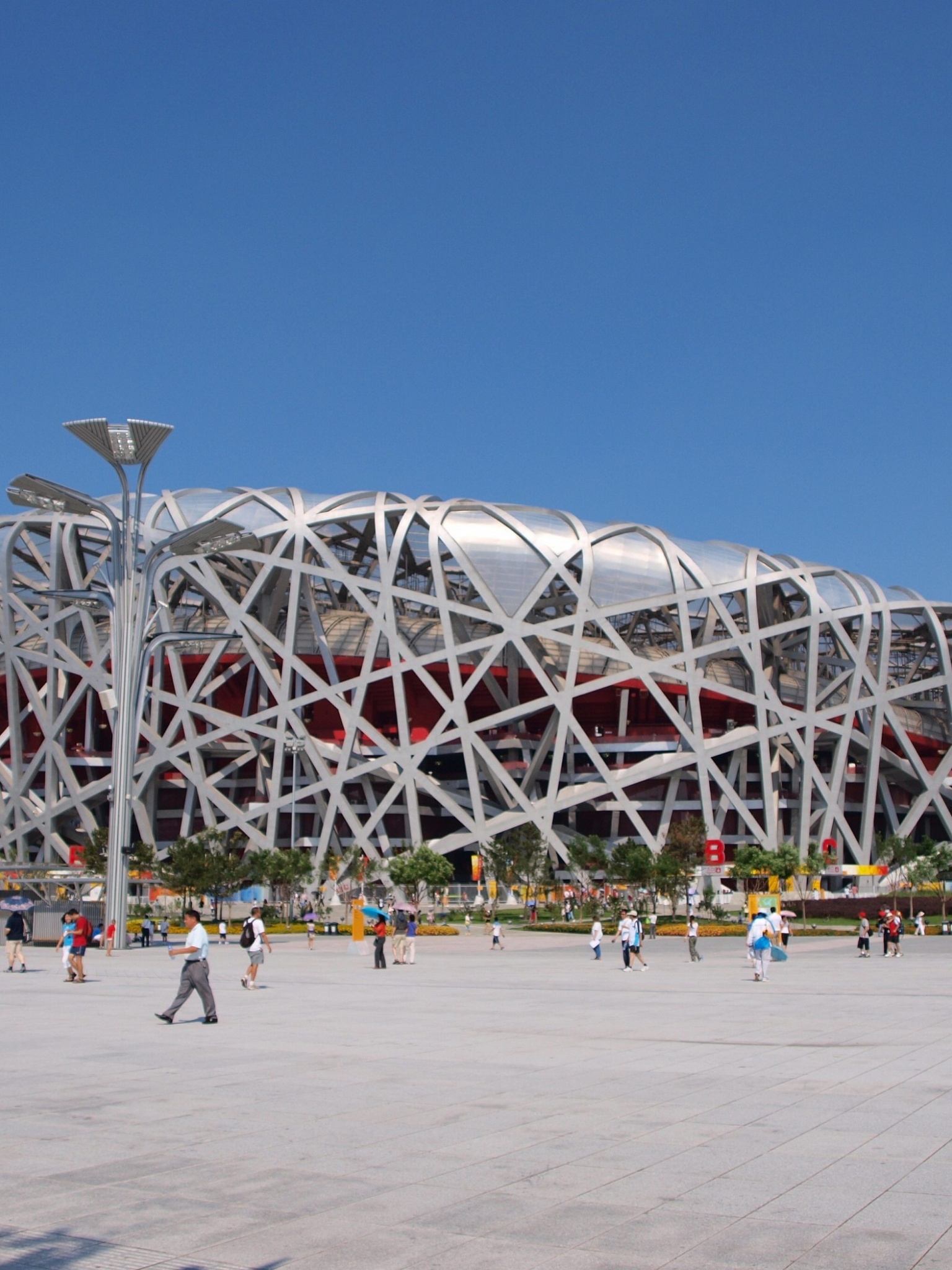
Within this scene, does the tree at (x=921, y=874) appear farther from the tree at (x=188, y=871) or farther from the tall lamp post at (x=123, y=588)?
the tall lamp post at (x=123, y=588)

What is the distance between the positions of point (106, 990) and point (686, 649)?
44.3 m

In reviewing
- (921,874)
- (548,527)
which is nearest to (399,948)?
(548,527)

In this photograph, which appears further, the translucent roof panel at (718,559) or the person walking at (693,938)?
the translucent roof panel at (718,559)

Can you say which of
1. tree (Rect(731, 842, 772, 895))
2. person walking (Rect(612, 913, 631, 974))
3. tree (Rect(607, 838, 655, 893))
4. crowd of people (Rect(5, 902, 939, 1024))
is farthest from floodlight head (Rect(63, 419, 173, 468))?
tree (Rect(731, 842, 772, 895))

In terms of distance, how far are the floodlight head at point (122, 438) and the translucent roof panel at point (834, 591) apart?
42.0 metres

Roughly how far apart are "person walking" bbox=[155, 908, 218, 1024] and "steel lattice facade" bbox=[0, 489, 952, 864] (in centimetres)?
4328

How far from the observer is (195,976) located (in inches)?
624

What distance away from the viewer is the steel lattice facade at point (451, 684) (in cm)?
6100

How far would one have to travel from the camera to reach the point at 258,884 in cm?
5334

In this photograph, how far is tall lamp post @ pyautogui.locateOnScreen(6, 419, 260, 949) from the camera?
→ 117ft

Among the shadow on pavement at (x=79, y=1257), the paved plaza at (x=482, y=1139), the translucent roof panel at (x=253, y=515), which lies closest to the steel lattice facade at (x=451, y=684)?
the translucent roof panel at (x=253, y=515)

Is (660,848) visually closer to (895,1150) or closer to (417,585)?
(417,585)

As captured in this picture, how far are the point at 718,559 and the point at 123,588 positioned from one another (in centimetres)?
3631

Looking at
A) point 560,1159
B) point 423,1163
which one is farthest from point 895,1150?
point 423,1163
